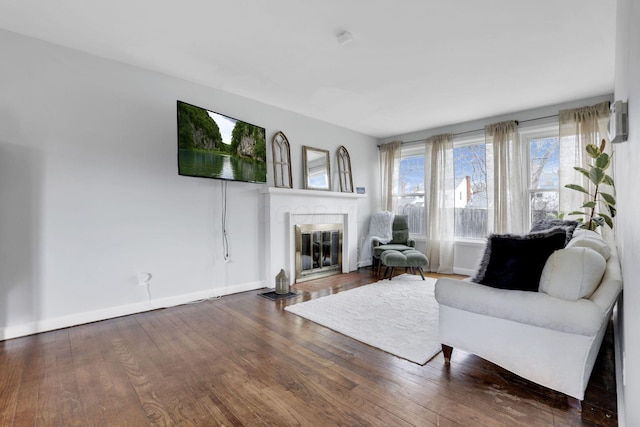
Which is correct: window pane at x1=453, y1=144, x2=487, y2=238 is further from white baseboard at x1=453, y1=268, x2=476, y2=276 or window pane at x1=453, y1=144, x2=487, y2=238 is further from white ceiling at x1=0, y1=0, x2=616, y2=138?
white ceiling at x1=0, y1=0, x2=616, y2=138

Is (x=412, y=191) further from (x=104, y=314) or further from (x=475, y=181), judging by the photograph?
(x=104, y=314)

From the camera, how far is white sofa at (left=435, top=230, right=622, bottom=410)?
148 cm

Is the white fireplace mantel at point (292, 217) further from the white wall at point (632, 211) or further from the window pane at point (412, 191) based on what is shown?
the white wall at point (632, 211)

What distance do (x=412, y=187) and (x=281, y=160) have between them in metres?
2.67

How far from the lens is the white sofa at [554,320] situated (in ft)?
4.87

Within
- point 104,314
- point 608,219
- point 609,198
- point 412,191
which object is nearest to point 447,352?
point 609,198

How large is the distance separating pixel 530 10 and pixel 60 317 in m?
4.62

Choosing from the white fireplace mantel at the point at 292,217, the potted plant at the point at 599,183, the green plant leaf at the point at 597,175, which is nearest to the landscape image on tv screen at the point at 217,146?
the white fireplace mantel at the point at 292,217

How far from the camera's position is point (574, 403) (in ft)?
5.19

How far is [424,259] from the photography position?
4.34m

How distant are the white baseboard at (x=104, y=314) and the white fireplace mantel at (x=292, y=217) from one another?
27.0 inches

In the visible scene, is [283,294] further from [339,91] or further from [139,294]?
[339,91]

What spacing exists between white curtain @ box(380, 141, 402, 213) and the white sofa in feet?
13.2

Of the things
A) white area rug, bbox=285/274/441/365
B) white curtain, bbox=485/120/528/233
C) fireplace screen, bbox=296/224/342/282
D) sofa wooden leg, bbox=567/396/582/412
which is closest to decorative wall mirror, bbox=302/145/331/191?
fireplace screen, bbox=296/224/342/282
